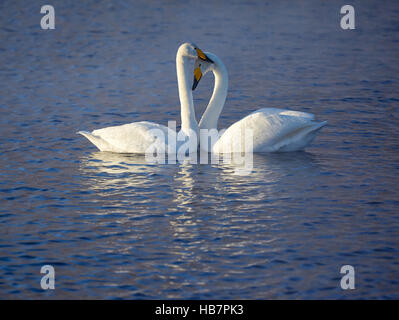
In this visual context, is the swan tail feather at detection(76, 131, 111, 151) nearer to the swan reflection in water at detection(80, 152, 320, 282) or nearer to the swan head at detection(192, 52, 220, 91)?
the swan reflection in water at detection(80, 152, 320, 282)

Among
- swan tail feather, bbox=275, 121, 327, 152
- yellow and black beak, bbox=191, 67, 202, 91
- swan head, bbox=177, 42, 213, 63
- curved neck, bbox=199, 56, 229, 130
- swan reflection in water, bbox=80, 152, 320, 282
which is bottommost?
swan reflection in water, bbox=80, 152, 320, 282

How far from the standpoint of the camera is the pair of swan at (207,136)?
11734 mm

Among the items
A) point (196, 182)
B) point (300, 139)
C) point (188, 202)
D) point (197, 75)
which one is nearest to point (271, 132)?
point (300, 139)

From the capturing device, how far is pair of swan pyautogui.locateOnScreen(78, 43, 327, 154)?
11.7 m

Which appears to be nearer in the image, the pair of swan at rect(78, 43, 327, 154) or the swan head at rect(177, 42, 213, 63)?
the pair of swan at rect(78, 43, 327, 154)

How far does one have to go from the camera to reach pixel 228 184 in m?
10.6

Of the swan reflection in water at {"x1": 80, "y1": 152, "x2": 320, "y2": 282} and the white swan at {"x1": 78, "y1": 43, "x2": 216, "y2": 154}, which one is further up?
the white swan at {"x1": 78, "y1": 43, "x2": 216, "y2": 154}

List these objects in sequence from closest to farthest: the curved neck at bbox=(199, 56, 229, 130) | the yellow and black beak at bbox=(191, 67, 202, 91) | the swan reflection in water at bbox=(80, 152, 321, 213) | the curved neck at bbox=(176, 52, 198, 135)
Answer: the swan reflection in water at bbox=(80, 152, 321, 213), the curved neck at bbox=(176, 52, 198, 135), the yellow and black beak at bbox=(191, 67, 202, 91), the curved neck at bbox=(199, 56, 229, 130)

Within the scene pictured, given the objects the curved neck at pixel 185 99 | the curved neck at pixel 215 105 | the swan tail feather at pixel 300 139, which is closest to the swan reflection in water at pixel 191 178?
the swan tail feather at pixel 300 139

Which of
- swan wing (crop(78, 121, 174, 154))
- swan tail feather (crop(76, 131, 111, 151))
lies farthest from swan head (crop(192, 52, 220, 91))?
swan tail feather (crop(76, 131, 111, 151))

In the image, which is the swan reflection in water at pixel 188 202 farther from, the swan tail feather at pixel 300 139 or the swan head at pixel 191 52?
the swan head at pixel 191 52

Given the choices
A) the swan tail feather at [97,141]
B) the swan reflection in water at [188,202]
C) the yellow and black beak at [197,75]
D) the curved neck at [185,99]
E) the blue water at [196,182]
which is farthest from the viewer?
the yellow and black beak at [197,75]

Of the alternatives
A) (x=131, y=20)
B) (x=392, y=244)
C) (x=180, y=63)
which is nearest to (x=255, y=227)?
(x=392, y=244)

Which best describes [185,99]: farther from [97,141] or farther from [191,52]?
[97,141]
